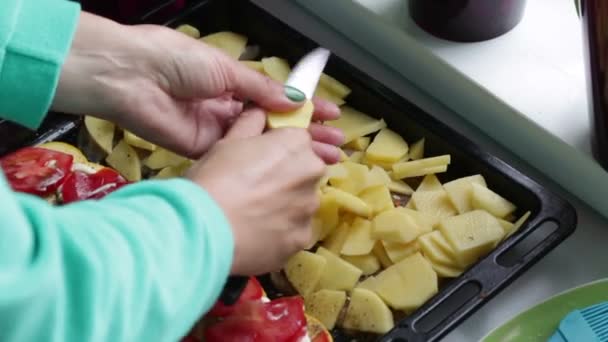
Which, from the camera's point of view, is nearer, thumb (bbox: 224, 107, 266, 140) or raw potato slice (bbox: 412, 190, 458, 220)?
thumb (bbox: 224, 107, 266, 140)

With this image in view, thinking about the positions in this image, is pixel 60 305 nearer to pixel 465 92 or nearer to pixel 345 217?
pixel 345 217

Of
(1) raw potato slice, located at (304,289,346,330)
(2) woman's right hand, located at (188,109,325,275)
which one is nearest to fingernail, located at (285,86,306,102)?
(2) woman's right hand, located at (188,109,325,275)

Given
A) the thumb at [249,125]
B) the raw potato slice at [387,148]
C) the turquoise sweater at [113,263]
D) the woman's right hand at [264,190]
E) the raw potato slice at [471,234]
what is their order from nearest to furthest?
the turquoise sweater at [113,263] < the woman's right hand at [264,190] < the thumb at [249,125] < the raw potato slice at [471,234] < the raw potato slice at [387,148]

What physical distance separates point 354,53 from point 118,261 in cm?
71

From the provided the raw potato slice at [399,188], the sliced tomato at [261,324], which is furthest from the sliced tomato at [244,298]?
the raw potato slice at [399,188]

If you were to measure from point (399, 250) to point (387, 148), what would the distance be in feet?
0.46

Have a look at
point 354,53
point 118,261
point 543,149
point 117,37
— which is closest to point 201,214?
point 118,261

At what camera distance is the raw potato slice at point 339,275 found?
935 millimetres

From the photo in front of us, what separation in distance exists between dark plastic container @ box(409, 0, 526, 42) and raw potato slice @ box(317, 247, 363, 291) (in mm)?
Answer: 328

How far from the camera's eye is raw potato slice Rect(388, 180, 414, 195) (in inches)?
40.0

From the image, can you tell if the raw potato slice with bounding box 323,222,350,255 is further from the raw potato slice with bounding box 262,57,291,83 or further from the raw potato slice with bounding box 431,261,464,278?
the raw potato slice with bounding box 262,57,291,83

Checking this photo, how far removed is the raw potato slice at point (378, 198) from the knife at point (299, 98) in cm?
14

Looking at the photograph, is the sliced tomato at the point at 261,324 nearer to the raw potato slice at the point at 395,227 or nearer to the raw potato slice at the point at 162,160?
the raw potato slice at the point at 395,227

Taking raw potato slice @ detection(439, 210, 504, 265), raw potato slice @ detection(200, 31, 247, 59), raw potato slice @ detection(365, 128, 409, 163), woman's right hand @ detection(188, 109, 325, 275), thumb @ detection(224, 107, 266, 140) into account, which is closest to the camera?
woman's right hand @ detection(188, 109, 325, 275)
